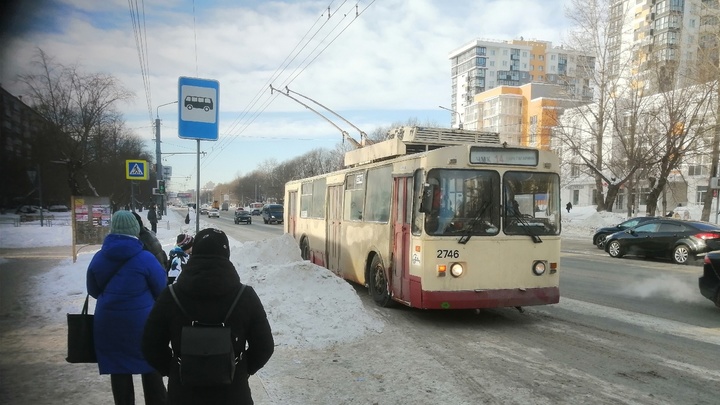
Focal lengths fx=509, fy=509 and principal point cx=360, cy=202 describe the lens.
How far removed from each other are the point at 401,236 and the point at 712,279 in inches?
220

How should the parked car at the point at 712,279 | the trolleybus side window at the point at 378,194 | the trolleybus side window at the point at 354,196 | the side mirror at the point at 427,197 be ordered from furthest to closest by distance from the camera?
the trolleybus side window at the point at 354,196, the trolleybus side window at the point at 378,194, the parked car at the point at 712,279, the side mirror at the point at 427,197

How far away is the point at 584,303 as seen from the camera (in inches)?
387

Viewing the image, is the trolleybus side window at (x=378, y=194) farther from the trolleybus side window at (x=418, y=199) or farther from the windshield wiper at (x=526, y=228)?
the windshield wiper at (x=526, y=228)

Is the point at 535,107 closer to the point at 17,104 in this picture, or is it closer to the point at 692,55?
the point at 692,55

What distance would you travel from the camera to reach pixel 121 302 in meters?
3.58

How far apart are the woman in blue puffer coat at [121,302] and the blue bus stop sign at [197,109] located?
432cm

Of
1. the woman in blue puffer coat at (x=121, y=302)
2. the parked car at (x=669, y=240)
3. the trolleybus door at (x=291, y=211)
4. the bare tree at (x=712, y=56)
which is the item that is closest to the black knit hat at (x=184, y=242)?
the woman in blue puffer coat at (x=121, y=302)

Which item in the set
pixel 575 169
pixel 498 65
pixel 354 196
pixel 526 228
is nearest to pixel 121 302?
pixel 526 228

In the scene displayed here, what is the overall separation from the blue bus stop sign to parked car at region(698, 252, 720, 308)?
8617mm

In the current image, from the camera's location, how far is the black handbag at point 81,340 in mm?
3674

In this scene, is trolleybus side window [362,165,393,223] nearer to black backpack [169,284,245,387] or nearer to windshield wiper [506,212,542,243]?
windshield wiper [506,212,542,243]

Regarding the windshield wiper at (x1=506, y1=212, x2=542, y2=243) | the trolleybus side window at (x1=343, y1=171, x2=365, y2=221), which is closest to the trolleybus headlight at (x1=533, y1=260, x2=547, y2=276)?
the windshield wiper at (x1=506, y1=212, x2=542, y2=243)

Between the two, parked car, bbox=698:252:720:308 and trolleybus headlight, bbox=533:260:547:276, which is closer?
trolleybus headlight, bbox=533:260:547:276

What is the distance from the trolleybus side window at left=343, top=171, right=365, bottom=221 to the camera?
34.8 feet
